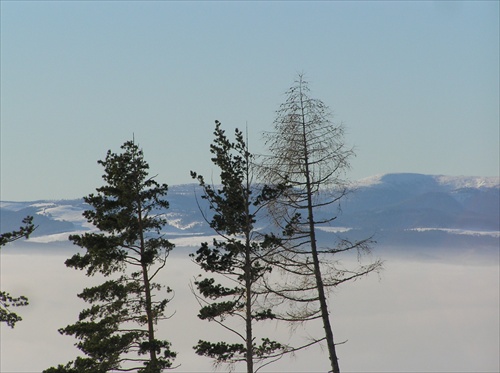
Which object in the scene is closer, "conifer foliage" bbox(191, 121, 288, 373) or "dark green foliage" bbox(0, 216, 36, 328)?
"dark green foliage" bbox(0, 216, 36, 328)

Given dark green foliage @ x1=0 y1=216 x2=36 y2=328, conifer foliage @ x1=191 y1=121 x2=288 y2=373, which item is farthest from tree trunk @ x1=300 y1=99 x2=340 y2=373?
dark green foliage @ x1=0 y1=216 x2=36 y2=328

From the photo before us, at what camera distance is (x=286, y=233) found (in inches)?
1473

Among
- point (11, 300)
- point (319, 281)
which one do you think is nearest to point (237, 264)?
point (319, 281)

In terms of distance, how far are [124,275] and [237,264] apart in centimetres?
477

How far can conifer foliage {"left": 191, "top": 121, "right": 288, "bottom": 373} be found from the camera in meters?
38.4

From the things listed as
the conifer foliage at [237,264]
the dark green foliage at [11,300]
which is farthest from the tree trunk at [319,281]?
Result: the dark green foliage at [11,300]

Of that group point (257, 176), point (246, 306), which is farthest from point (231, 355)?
point (257, 176)

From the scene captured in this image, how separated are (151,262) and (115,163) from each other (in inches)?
179

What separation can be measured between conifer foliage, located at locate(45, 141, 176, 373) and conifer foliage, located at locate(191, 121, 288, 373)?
5.84 ft

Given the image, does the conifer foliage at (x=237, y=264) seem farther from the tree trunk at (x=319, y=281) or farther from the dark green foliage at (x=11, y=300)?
the dark green foliage at (x=11, y=300)

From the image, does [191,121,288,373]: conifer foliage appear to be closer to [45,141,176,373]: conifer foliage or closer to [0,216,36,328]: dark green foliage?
[45,141,176,373]: conifer foliage

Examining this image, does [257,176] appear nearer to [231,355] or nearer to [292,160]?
[292,160]

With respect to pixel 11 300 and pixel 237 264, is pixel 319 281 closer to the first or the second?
pixel 237 264

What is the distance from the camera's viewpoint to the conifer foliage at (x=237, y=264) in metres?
38.4
